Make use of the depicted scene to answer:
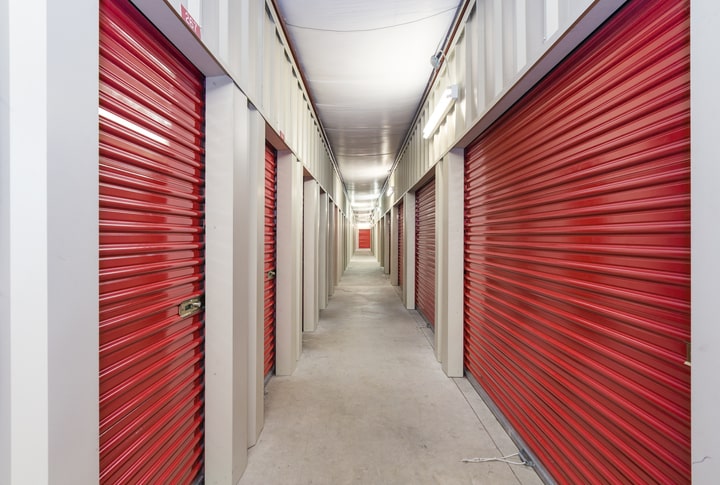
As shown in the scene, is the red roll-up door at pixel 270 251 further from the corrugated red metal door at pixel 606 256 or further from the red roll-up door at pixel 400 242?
the red roll-up door at pixel 400 242

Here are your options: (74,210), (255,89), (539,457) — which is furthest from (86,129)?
(539,457)

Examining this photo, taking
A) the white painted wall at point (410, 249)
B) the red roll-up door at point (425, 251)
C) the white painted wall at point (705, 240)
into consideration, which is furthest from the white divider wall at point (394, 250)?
the white painted wall at point (705, 240)

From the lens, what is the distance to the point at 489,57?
7.40 ft

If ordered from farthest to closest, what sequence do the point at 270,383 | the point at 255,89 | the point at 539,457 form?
the point at 270,383 < the point at 255,89 < the point at 539,457

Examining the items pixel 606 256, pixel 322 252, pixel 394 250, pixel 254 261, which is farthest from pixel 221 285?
pixel 394 250

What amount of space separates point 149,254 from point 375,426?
2.03 meters

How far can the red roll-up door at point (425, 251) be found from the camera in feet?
16.0

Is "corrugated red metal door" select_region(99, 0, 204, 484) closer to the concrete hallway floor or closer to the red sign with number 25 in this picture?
the red sign with number 25

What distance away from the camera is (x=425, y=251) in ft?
17.8

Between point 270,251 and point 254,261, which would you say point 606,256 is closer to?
point 254,261

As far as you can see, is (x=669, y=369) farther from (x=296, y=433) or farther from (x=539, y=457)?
(x=296, y=433)

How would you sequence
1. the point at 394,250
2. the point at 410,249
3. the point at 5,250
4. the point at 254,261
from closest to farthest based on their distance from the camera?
the point at 5,250 → the point at 254,261 → the point at 410,249 → the point at 394,250

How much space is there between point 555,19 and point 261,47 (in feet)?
6.07

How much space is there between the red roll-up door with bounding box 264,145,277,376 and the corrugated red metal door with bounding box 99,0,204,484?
1.24 metres
